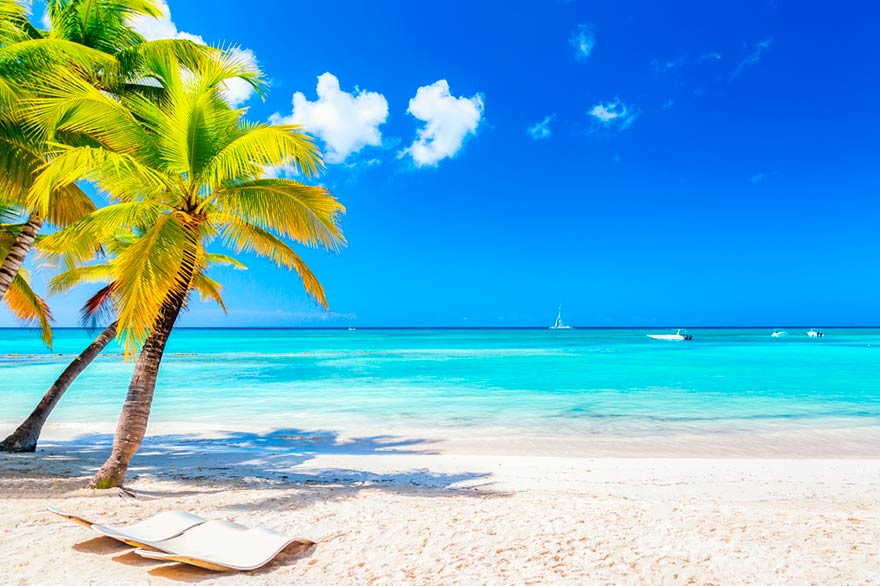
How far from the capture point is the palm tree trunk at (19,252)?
7.31 metres

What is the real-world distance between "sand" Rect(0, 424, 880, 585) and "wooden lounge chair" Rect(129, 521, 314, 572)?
0.10 m

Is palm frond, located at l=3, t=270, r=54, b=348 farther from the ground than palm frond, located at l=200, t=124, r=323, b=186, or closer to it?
closer to it

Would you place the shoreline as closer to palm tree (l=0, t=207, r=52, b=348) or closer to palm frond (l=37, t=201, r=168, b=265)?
palm tree (l=0, t=207, r=52, b=348)

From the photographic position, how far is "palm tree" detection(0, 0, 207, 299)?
7039mm

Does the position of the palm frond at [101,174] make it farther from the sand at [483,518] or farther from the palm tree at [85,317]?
the sand at [483,518]

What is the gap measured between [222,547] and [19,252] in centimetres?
602

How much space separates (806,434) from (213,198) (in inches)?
539

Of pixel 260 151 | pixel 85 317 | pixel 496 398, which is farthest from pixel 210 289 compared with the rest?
pixel 496 398

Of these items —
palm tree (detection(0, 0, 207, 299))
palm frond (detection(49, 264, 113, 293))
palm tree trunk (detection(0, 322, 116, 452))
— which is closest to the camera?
palm tree (detection(0, 0, 207, 299))

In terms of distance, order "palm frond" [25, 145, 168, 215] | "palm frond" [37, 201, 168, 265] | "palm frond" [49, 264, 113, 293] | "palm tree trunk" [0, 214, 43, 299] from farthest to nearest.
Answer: "palm frond" [49, 264, 113, 293], "palm tree trunk" [0, 214, 43, 299], "palm frond" [37, 201, 168, 265], "palm frond" [25, 145, 168, 215]

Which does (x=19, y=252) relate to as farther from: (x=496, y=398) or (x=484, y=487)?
(x=496, y=398)

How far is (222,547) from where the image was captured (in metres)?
4.13

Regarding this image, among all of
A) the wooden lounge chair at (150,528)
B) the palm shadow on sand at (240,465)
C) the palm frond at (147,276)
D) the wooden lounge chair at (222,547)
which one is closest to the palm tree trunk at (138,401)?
the palm frond at (147,276)

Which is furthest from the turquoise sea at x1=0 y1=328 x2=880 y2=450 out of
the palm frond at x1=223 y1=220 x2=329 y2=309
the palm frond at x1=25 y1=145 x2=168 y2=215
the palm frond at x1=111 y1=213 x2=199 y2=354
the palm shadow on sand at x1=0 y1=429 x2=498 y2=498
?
the palm frond at x1=25 y1=145 x2=168 y2=215
